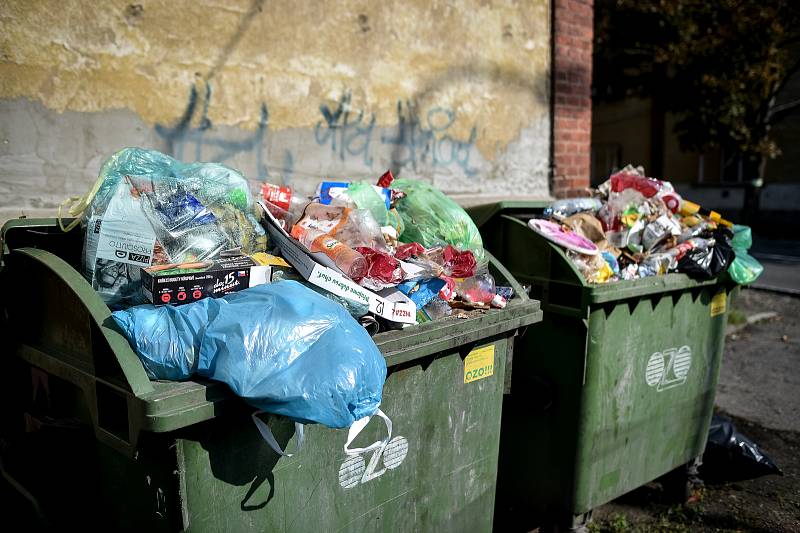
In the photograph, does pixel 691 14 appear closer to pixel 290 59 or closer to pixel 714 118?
pixel 714 118

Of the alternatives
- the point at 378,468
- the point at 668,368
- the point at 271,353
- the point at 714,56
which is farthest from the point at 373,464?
the point at 714,56

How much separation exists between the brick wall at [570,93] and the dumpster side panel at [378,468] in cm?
342

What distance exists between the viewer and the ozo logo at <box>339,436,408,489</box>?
2.04 m

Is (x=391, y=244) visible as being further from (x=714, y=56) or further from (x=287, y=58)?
(x=714, y=56)

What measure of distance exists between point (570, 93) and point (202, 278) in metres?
4.42

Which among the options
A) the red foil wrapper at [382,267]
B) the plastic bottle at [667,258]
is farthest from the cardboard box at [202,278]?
the plastic bottle at [667,258]

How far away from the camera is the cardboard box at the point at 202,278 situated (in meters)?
1.81

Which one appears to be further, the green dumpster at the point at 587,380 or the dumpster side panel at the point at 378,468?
the green dumpster at the point at 587,380

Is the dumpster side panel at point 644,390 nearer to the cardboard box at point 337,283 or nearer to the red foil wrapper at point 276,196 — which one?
the cardboard box at point 337,283

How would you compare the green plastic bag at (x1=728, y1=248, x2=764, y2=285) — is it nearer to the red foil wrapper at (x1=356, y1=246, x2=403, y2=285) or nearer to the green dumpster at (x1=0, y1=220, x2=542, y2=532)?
the green dumpster at (x1=0, y1=220, x2=542, y2=532)

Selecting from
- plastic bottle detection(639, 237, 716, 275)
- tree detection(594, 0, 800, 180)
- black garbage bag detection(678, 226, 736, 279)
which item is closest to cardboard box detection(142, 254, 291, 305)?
plastic bottle detection(639, 237, 716, 275)

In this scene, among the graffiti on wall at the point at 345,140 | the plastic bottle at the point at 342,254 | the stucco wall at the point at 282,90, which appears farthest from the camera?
the graffiti on wall at the point at 345,140

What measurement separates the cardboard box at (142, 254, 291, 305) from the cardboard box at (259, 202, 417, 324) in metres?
0.09

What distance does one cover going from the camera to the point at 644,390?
10.6 feet
